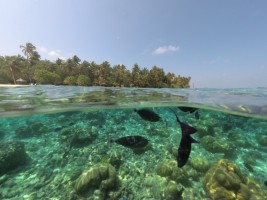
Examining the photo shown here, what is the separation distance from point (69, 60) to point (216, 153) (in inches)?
3247

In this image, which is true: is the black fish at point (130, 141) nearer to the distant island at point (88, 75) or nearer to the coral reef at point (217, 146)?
the coral reef at point (217, 146)

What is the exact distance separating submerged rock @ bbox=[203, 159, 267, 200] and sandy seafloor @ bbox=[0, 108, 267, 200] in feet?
0.39

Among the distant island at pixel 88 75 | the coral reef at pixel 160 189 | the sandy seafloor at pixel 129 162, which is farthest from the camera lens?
the distant island at pixel 88 75

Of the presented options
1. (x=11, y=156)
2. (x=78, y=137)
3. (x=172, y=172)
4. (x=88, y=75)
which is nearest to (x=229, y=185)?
(x=172, y=172)

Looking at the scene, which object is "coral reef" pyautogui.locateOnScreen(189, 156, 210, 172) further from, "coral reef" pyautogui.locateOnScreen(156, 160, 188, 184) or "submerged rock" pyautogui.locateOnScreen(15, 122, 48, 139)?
"submerged rock" pyautogui.locateOnScreen(15, 122, 48, 139)

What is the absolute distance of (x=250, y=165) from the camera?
9.42m

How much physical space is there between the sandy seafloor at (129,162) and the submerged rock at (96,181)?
80mm

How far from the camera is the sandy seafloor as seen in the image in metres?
7.30

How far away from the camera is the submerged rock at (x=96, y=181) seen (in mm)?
7121

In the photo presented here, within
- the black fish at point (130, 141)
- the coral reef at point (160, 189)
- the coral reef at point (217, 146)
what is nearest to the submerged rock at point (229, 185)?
the coral reef at point (160, 189)

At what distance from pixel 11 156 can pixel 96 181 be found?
5166 mm

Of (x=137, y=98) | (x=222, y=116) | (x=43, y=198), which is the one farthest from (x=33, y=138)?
(x=222, y=116)

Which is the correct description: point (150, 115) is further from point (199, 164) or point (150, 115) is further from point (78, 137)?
point (78, 137)

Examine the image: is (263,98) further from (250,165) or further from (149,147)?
(149,147)
